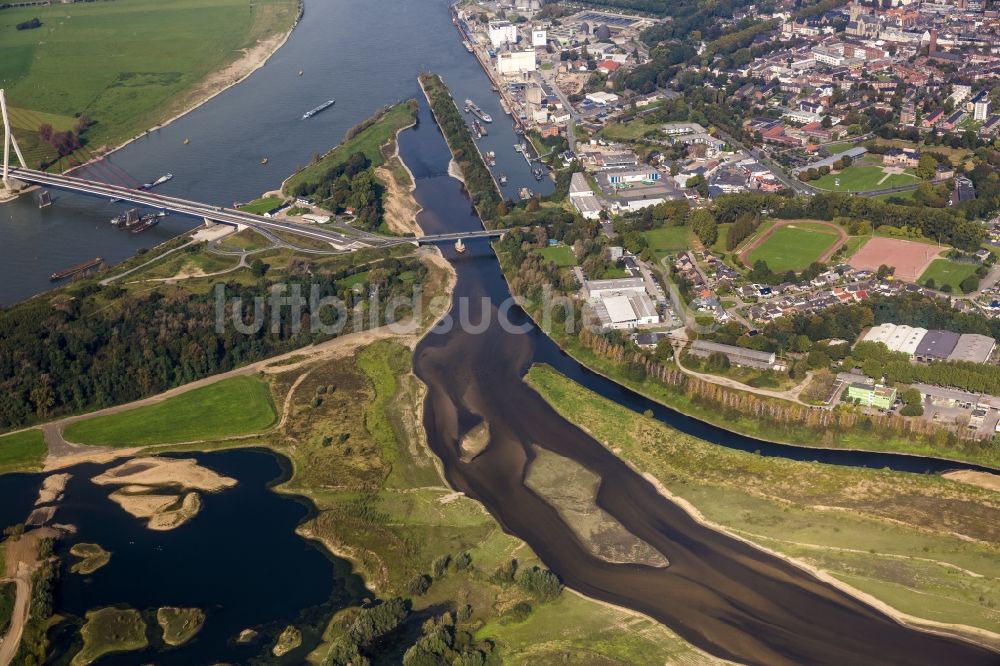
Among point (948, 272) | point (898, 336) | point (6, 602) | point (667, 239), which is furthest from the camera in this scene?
point (667, 239)

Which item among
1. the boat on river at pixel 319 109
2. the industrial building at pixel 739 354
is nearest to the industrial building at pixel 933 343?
the industrial building at pixel 739 354

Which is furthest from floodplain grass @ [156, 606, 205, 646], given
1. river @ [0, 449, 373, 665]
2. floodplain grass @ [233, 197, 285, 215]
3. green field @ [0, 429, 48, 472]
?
floodplain grass @ [233, 197, 285, 215]

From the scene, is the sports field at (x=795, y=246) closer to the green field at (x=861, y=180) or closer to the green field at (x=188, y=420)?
the green field at (x=861, y=180)

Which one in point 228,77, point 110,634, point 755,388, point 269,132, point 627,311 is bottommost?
point 110,634

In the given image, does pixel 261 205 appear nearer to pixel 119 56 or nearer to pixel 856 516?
pixel 119 56

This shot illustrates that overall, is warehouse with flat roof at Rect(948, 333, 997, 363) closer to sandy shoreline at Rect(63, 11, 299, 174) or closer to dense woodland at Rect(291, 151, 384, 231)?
dense woodland at Rect(291, 151, 384, 231)

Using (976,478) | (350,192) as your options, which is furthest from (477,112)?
(976,478)

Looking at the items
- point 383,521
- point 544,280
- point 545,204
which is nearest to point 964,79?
point 545,204

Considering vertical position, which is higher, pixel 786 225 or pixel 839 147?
pixel 839 147
